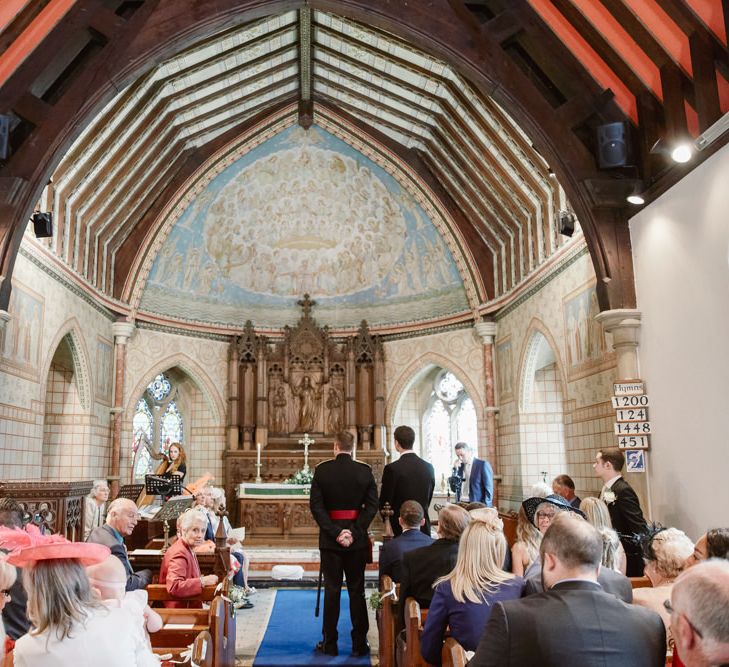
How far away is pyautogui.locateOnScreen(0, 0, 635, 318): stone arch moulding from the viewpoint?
8375 millimetres

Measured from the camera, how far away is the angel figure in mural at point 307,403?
668 inches

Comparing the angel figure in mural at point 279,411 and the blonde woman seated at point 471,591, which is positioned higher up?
the angel figure in mural at point 279,411

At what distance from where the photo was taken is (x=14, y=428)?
10.6 m

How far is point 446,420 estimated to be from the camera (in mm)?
18781

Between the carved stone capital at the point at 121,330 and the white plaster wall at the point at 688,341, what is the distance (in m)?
10.6

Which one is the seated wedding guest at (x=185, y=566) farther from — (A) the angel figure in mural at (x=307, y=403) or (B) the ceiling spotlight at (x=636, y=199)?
(A) the angel figure in mural at (x=307, y=403)

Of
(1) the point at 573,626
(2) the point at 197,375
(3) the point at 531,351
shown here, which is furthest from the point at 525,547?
(2) the point at 197,375

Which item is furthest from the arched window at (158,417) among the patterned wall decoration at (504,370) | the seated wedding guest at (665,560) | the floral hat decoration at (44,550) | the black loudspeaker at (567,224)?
the floral hat decoration at (44,550)

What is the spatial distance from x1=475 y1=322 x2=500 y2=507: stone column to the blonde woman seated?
11.7 meters

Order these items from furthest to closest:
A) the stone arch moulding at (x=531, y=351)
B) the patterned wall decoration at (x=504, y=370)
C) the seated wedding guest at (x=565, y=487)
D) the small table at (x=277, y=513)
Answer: the patterned wall decoration at (x=504, y=370), the small table at (x=277, y=513), the stone arch moulding at (x=531, y=351), the seated wedding guest at (x=565, y=487)

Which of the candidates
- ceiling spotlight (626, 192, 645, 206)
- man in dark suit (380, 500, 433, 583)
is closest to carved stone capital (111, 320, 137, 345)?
ceiling spotlight (626, 192, 645, 206)

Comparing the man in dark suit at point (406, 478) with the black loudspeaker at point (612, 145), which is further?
the black loudspeaker at point (612, 145)

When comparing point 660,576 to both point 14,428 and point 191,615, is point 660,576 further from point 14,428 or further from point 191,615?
point 14,428

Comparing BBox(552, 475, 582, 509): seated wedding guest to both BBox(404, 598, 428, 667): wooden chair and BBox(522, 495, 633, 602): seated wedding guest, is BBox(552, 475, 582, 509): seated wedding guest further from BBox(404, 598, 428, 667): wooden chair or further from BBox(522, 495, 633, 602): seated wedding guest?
BBox(404, 598, 428, 667): wooden chair
